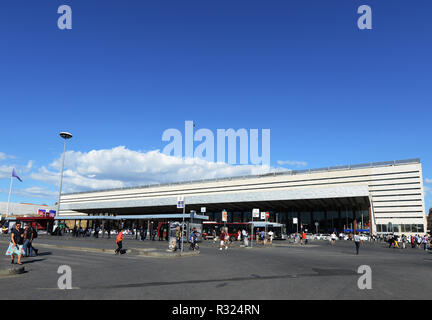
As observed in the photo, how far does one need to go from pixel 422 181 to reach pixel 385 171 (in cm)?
857

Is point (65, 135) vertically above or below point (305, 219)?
above

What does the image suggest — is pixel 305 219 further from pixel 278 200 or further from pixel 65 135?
pixel 65 135

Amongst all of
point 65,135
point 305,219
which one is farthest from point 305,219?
point 65,135

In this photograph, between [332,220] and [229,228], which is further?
[332,220]

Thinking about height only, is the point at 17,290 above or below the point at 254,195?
below

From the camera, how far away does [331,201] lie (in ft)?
236

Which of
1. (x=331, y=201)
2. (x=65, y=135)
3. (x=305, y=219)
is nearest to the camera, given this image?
(x=65, y=135)

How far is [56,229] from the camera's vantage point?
47.1 metres

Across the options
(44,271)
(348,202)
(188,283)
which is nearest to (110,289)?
(188,283)

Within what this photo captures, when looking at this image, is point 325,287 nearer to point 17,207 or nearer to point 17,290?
point 17,290

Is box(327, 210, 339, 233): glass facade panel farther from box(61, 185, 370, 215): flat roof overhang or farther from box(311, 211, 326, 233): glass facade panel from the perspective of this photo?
box(61, 185, 370, 215): flat roof overhang

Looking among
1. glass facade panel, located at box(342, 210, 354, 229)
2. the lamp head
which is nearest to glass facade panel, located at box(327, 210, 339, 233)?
glass facade panel, located at box(342, 210, 354, 229)

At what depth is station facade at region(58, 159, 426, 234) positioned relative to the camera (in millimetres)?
69812

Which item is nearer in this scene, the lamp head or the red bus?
the lamp head
